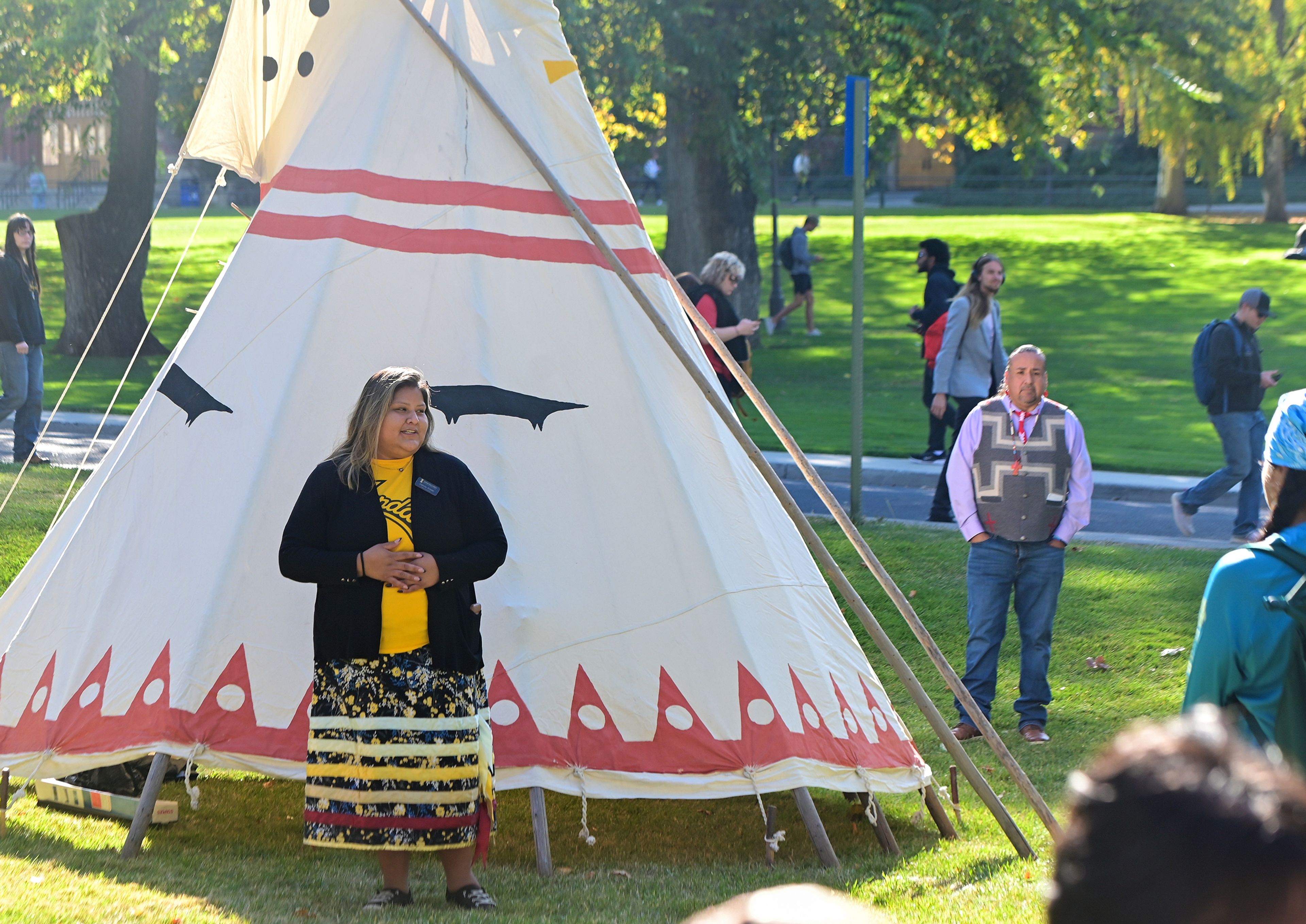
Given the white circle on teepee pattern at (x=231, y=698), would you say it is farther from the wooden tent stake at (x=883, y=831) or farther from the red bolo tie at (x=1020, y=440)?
the red bolo tie at (x=1020, y=440)

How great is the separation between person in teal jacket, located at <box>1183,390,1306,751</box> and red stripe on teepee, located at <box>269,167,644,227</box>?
3629mm

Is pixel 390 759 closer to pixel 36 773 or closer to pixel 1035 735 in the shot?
pixel 36 773

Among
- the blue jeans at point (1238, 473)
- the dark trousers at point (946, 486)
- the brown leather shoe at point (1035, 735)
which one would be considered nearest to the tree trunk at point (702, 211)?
the dark trousers at point (946, 486)

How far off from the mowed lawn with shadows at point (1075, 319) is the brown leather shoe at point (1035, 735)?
7.58m

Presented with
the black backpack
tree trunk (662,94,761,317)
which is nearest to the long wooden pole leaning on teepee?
tree trunk (662,94,761,317)

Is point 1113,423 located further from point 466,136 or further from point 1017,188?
point 1017,188

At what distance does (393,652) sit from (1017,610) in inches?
145

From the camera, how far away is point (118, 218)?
71.2 ft

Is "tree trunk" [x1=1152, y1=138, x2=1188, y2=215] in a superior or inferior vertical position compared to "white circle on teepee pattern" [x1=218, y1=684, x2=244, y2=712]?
superior

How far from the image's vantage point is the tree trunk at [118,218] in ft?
70.5

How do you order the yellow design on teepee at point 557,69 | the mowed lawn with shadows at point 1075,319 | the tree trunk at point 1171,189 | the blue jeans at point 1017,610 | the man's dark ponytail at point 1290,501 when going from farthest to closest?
the tree trunk at point 1171,189 < the mowed lawn with shadows at point 1075,319 < the blue jeans at point 1017,610 < the yellow design on teepee at point 557,69 < the man's dark ponytail at point 1290,501

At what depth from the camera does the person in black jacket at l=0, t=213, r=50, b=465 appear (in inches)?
496

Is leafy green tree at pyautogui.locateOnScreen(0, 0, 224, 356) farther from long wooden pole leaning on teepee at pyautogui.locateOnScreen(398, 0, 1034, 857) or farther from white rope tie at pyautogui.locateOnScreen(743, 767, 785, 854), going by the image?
white rope tie at pyautogui.locateOnScreen(743, 767, 785, 854)

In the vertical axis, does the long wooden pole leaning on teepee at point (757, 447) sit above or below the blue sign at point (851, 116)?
below
